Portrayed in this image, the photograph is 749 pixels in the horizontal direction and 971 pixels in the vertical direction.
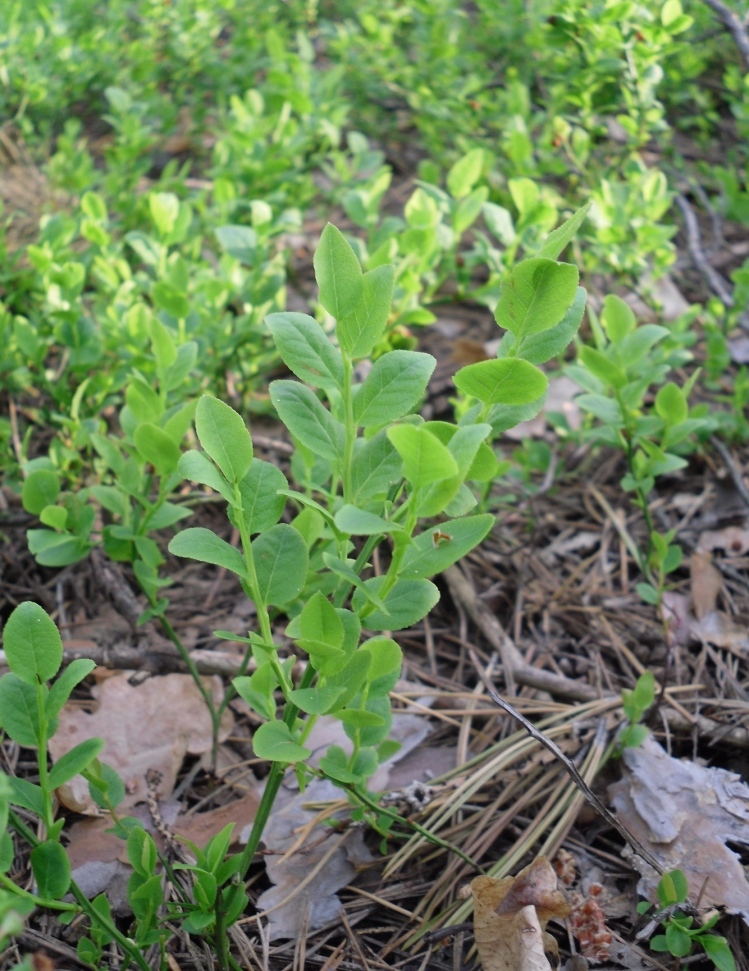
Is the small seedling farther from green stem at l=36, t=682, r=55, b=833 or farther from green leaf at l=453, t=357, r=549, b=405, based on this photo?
green stem at l=36, t=682, r=55, b=833

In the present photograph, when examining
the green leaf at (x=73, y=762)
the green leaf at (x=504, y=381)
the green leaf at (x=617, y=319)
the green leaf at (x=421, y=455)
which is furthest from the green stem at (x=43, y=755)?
the green leaf at (x=617, y=319)

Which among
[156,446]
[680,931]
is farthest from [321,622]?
[680,931]

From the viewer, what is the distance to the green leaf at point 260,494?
118cm

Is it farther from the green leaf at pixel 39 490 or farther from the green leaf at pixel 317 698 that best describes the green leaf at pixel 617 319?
the green leaf at pixel 39 490

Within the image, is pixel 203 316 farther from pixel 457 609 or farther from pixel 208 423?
pixel 208 423

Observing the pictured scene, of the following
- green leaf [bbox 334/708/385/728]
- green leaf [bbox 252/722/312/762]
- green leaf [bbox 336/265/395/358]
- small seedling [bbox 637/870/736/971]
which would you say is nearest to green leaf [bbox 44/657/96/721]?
green leaf [bbox 252/722/312/762]

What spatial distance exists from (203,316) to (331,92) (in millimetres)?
1447

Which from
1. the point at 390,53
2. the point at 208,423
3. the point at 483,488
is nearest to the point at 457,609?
the point at 483,488

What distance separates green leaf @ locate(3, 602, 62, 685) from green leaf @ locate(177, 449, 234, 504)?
284 millimetres

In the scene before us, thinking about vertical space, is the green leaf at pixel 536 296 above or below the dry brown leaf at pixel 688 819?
above

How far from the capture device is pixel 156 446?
58.6 inches

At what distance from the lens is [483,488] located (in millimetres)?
2193

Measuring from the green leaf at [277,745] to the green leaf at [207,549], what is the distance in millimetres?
218

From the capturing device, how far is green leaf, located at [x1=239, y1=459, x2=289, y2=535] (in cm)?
118
